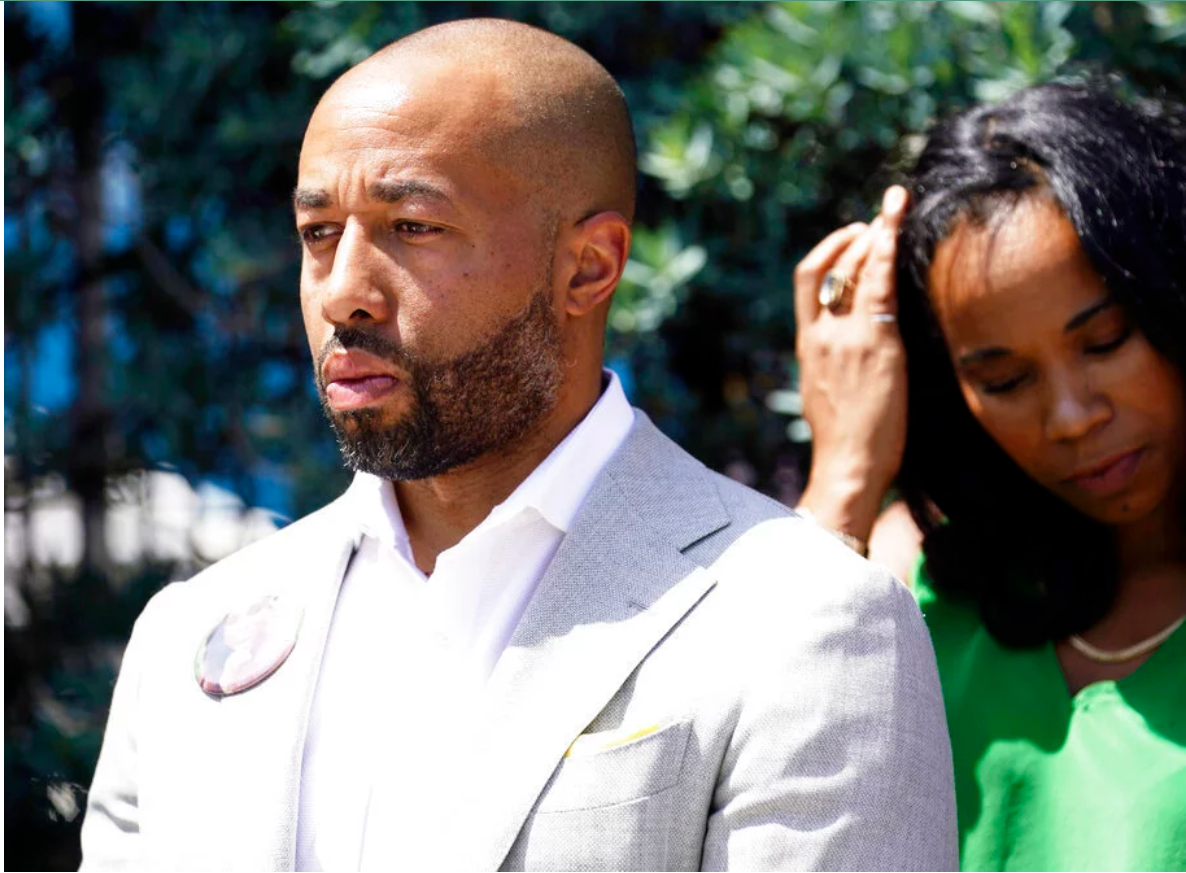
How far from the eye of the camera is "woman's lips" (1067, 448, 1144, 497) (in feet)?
8.57

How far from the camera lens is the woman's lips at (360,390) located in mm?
2104

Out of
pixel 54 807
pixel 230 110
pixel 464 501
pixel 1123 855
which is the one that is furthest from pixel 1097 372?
pixel 54 807

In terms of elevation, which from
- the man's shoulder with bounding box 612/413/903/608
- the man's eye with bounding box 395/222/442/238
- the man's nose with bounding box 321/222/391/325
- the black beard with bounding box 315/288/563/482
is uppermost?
the man's eye with bounding box 395/222/442/238

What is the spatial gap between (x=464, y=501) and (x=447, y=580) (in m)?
0.14

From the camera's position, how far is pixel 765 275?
3781 mm

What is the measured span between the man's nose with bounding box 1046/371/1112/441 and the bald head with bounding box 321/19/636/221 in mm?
842

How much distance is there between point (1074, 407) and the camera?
101 inches

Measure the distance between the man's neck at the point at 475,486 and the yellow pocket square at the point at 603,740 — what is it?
448 millimetres

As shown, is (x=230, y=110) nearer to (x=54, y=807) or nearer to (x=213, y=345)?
(x=213, y=345)

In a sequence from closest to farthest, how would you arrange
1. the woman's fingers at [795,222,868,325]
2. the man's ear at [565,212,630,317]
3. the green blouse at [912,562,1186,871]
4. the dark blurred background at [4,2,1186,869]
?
the man's ear at [565,212,630,317]
the green blouse at [912,562,1186,871]
the woman's fingers at [795,222,868,325]
the dark blurred background at [4,2,1186,869]

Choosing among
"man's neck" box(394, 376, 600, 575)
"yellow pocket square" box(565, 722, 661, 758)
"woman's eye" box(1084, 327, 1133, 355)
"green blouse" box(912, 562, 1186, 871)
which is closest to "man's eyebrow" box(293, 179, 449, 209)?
"man's neck" box(394, 376, 600, 575)

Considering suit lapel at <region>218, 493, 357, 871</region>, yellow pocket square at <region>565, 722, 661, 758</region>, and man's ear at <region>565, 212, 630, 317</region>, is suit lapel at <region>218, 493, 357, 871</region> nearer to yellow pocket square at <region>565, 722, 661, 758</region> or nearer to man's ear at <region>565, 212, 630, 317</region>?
yellow pocket square at <region>565, 722, 661, 758</region>

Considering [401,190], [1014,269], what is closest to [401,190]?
[401,190]

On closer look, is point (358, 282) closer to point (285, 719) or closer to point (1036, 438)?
point (285, 719)
